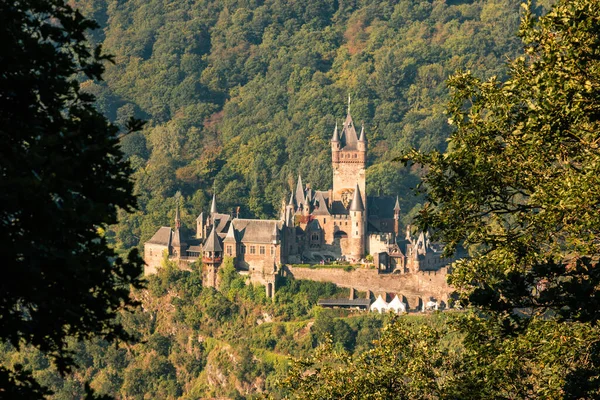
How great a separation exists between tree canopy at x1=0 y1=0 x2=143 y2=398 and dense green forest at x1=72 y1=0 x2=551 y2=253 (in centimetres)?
7271

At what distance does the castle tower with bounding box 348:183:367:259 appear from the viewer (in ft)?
238

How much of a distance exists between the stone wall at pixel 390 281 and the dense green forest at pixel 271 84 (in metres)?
16.1

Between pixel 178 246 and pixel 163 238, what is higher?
pixel 163 238

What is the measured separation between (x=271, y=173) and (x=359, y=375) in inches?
3178

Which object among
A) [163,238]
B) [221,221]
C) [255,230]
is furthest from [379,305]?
[163,238]

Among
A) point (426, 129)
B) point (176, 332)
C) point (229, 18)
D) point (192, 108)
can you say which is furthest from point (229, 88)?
point (176, 332)

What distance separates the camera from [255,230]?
70.8 meters

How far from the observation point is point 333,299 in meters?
68.1

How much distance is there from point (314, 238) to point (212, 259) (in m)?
6.57

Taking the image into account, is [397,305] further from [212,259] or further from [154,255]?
[154,255]

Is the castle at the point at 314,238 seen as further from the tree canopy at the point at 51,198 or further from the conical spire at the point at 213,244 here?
the tree canopy at the point at 51,198

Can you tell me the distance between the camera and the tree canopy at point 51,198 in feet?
38.7

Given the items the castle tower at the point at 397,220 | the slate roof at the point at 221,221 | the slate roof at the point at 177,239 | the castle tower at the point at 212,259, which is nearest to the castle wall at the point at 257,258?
the castle tower at the point at 212,259

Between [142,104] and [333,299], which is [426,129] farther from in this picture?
[333,299]
